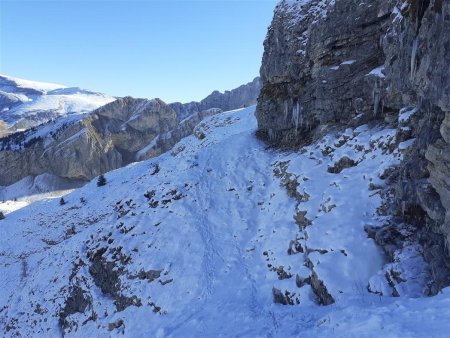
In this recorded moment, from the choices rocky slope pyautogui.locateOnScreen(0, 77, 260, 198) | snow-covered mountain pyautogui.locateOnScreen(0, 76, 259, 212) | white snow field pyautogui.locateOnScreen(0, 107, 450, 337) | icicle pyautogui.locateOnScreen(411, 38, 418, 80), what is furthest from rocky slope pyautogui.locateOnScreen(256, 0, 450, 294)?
rocky slope pyautogui.locateOnScreen(0, 77, 260, 198)

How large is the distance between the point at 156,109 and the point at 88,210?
252 ft

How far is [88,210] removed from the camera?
117 feet

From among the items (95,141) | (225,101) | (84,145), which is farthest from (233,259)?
(225,101)

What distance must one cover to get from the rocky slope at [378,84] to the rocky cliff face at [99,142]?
68.6m

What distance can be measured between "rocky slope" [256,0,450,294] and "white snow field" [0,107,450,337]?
150 cm

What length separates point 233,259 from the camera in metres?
19.8

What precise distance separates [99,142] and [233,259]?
8430 cm

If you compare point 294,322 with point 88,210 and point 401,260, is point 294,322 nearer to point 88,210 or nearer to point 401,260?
point 401,260

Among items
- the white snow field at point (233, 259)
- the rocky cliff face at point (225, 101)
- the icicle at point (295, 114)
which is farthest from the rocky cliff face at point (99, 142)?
the icicle at point (295, 114)

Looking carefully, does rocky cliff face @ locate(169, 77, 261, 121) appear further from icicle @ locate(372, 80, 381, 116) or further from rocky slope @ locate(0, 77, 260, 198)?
icicle @ locate(372, 80, 381, 116)

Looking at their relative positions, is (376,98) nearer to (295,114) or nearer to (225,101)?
(295,114)

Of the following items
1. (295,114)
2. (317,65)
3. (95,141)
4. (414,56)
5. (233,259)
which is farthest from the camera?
(95,141)

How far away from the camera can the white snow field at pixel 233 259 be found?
1179 cm

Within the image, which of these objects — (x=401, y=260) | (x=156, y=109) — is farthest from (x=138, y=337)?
(x=156, y=109)
